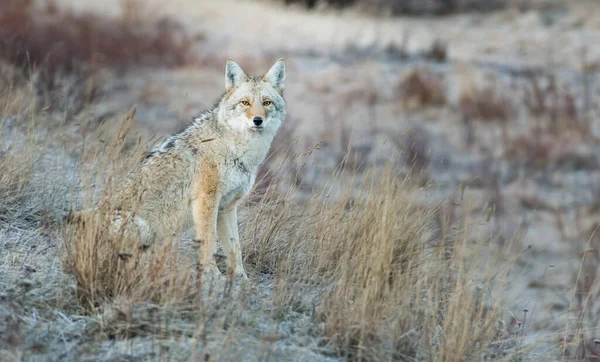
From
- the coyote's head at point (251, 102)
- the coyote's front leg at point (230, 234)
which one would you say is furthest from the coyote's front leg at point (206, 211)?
the coyote's head at point (251, 102)

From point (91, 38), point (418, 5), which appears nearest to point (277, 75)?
point (91, 38)

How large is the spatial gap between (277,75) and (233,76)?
349 mm

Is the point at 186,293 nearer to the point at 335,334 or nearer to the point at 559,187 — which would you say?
the point at 335,334

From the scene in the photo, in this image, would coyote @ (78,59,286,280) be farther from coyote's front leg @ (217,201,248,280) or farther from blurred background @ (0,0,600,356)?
→ blurred background @ (0,0,600,356)

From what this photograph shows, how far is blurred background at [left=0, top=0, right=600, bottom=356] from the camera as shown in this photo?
1266 centimetres

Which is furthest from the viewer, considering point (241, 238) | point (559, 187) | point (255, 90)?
point (559, 187)

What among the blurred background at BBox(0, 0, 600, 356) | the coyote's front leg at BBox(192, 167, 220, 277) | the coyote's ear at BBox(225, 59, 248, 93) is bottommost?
the blurred background at BBox(0, 0, 600, 356)

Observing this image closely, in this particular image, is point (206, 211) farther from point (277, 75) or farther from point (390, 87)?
point (390, 87)

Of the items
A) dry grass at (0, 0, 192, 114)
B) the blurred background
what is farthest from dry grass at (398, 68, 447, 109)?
dry grass at (0, 0, 192, 114)

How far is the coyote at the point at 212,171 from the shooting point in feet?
18.3

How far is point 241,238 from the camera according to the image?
6.29 m

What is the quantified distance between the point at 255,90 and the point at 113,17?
1425 centimetres

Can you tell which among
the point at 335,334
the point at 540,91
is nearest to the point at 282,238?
the point at 335,334

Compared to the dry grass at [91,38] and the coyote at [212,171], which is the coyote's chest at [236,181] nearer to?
the coyote at [212,171]
